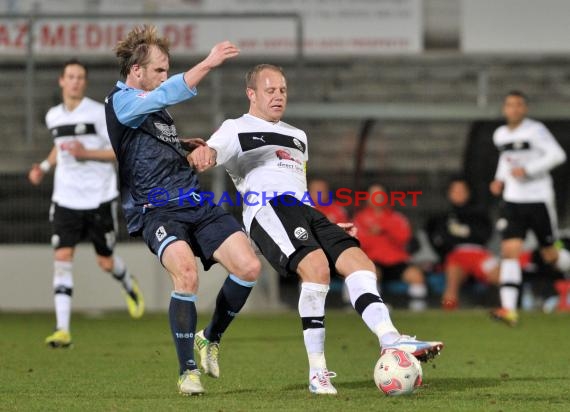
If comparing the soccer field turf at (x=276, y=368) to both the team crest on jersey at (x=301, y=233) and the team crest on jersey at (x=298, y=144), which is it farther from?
the team crest on jersey at (x=298, y=144)

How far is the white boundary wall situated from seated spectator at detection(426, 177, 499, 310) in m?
2.86

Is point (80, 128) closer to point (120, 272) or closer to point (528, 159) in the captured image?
point (120, 272)

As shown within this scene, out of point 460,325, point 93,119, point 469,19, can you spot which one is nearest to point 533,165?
point 460,325

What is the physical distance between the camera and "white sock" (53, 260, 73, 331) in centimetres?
1090

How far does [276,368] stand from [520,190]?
529cm

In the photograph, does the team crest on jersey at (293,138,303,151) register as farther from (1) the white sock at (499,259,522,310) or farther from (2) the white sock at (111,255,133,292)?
(1) the white sock at (499,259,522,310)

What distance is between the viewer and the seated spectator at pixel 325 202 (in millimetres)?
15430

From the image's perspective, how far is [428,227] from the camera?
16250 millimetres

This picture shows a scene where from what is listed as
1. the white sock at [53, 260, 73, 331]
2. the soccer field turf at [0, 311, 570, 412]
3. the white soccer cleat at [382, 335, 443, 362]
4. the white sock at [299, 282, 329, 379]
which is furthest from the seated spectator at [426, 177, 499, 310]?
the white soccer cleat at [382, 335, 443, 362]

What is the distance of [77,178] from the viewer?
1152 cm

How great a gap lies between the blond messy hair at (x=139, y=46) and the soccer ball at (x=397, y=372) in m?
2.30

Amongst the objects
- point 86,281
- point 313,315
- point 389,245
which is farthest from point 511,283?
point 313,315

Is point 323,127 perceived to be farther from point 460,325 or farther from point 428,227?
point 460,325

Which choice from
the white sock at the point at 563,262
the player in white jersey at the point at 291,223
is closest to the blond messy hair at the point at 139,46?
the player in white jersey at the point at 291,223
